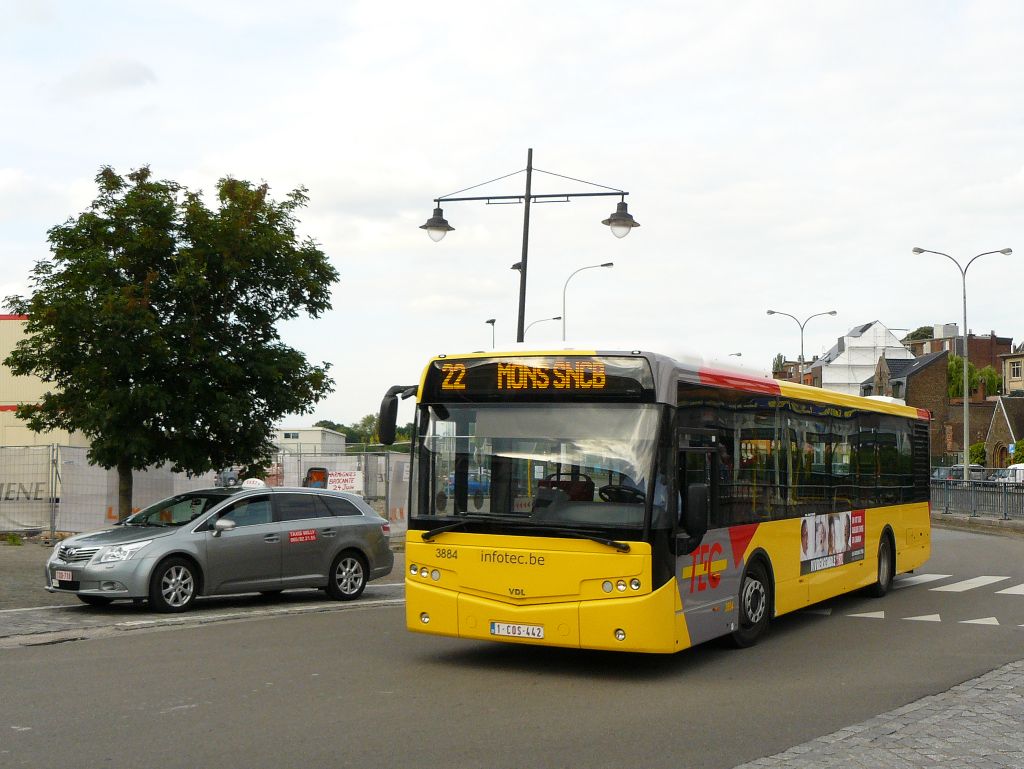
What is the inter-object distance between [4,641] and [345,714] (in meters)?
5.28

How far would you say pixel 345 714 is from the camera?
8062 millimetres

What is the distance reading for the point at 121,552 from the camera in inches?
537

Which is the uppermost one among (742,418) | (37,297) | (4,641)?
(37,297)

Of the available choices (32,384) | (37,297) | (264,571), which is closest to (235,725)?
(264,571)

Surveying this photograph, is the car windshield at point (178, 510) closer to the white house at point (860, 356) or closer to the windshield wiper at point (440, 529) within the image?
the windshield wiper at point (440, 529)

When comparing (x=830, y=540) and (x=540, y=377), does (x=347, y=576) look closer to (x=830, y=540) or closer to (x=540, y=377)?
(x=830, y=540)

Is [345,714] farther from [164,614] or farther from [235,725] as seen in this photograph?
[164,614]

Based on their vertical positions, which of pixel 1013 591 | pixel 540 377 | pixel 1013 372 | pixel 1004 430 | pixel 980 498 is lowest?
pixel 1013 591

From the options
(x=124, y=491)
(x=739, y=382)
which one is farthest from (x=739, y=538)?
(x=124, y=491)

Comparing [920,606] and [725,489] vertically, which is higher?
[725,489]

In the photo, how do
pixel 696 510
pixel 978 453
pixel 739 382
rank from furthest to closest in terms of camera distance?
pixel 978 453
pixel 739 382
pixel 696 510

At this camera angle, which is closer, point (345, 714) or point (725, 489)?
point (345, 714)

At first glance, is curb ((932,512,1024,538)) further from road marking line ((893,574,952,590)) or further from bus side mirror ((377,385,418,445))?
bus side mirror ((377,385,418,445))

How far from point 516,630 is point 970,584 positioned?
11.5 m
